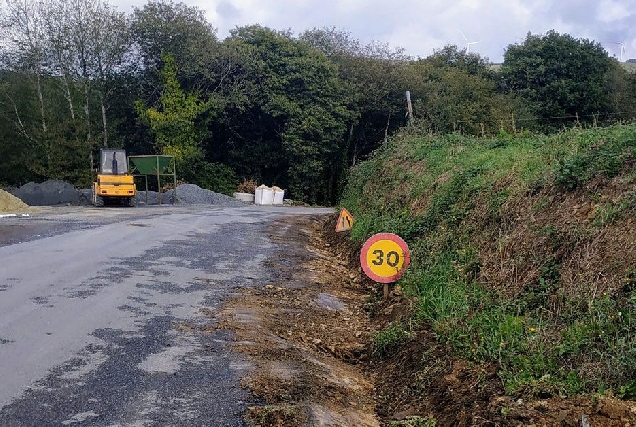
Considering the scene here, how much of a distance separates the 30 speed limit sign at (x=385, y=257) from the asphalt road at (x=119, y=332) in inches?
85.4

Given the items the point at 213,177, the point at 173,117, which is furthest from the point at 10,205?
the point at 213,177

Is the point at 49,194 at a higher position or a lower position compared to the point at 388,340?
higher

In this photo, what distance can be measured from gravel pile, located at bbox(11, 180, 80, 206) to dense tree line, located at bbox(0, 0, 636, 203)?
137 inches

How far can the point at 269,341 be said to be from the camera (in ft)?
24.3

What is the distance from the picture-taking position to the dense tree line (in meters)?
40.1

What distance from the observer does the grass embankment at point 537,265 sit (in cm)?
527

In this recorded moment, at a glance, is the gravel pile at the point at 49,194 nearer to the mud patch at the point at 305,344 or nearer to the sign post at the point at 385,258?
the mud patch at the point at 305,344

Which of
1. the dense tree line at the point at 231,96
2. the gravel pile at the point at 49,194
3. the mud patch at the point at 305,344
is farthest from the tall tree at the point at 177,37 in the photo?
the mud patch at the point at 305,344

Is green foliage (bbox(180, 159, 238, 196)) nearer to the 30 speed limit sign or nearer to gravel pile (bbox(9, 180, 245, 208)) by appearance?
gravel pile (bbox(9, 180, 245, 208))

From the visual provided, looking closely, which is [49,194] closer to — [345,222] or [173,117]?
[173,117]

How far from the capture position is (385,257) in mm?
9352

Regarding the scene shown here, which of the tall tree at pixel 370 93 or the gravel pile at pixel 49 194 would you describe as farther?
the tall tree at pixel 370 93

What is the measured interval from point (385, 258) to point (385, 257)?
1cm

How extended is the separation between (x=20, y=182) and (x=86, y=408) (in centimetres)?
4228
